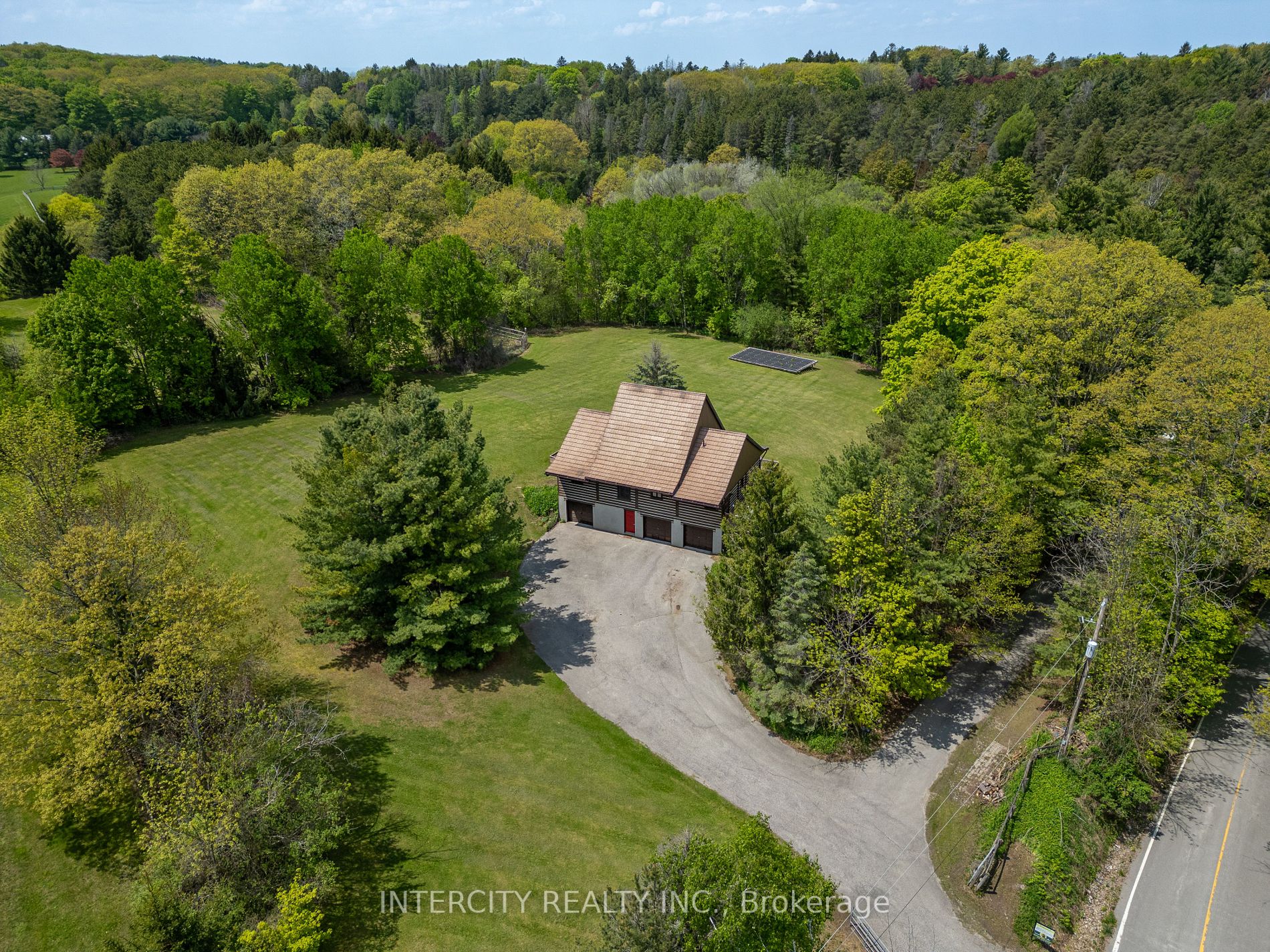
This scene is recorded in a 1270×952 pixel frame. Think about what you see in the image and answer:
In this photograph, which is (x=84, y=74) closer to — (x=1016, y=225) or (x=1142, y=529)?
(x=1016, y=225)

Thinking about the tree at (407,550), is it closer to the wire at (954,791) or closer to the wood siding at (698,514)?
the wood siding at (698,514)

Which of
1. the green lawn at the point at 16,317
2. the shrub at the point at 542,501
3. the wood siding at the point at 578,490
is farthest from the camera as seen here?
the green lawn at the point at 16,317

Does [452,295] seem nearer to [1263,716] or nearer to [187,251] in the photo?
[187,251]

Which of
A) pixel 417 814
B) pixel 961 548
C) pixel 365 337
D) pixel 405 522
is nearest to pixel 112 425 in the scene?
pixel 365 337

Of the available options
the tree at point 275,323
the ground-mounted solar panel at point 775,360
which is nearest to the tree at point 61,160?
the tree at point 275,323

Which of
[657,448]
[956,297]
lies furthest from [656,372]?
[956,297]
